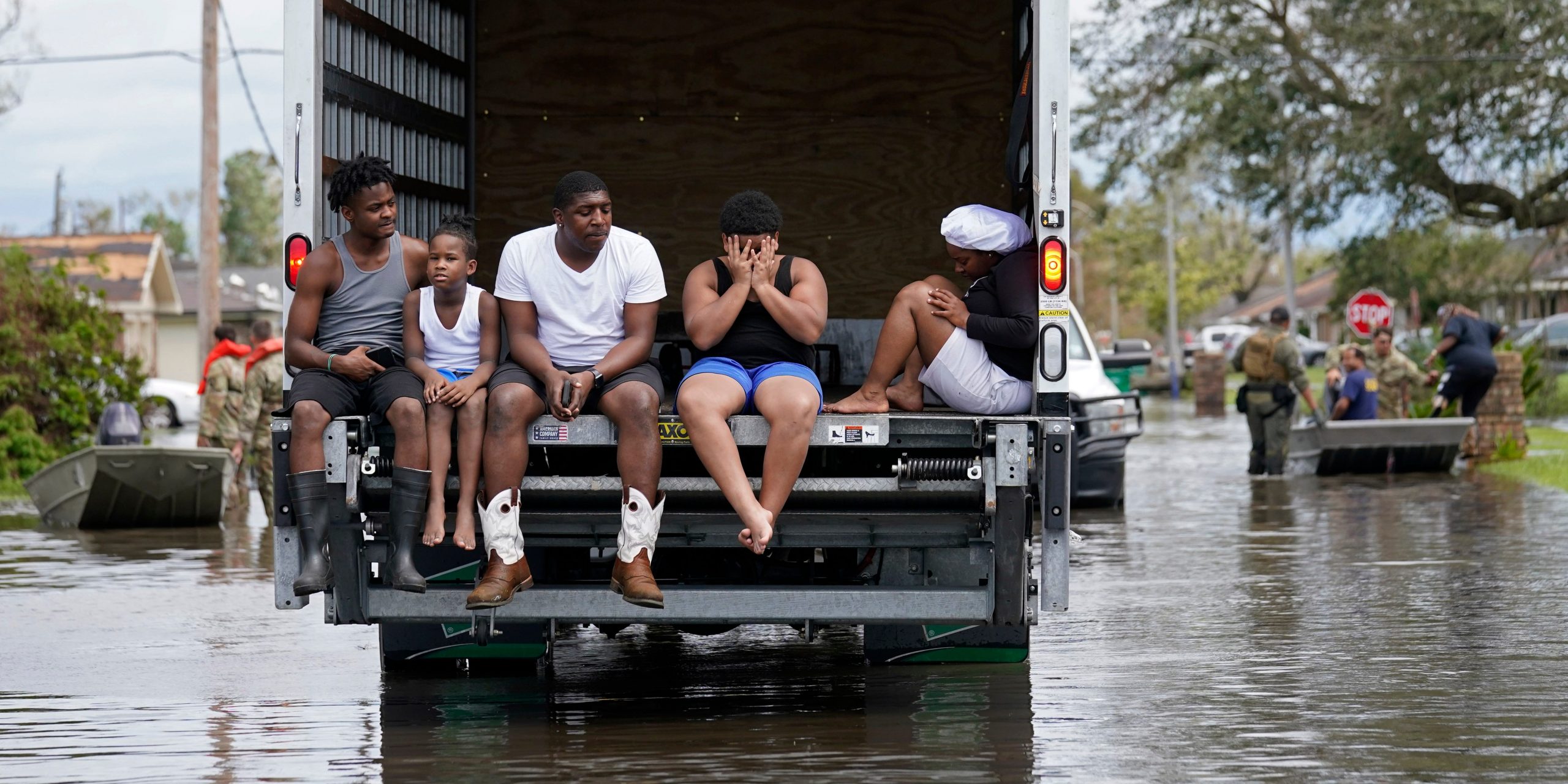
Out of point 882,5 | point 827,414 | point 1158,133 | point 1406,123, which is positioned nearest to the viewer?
point 827,414

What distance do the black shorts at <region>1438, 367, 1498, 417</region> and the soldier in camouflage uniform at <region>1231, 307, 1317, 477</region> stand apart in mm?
1961

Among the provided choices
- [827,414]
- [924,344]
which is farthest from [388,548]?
[924,344]

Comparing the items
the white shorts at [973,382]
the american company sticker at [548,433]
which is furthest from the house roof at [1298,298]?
the american company sticker at [548,433]

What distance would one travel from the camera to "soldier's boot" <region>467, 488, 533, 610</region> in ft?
21.3

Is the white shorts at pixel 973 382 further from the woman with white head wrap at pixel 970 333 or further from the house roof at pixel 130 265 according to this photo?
the house roof at pixel 130 265

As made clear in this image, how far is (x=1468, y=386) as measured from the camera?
21.2m

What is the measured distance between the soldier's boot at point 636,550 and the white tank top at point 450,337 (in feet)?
3.00

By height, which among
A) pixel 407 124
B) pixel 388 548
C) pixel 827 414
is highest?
pixel 407 124

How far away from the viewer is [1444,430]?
19969mm

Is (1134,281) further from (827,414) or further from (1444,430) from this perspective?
(827,414)

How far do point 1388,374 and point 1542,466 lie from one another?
2.03 meters

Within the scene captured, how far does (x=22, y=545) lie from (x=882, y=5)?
8.11 m

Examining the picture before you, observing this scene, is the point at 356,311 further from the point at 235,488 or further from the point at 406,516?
the point at 235,488

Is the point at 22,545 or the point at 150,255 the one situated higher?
the point at 150,255
